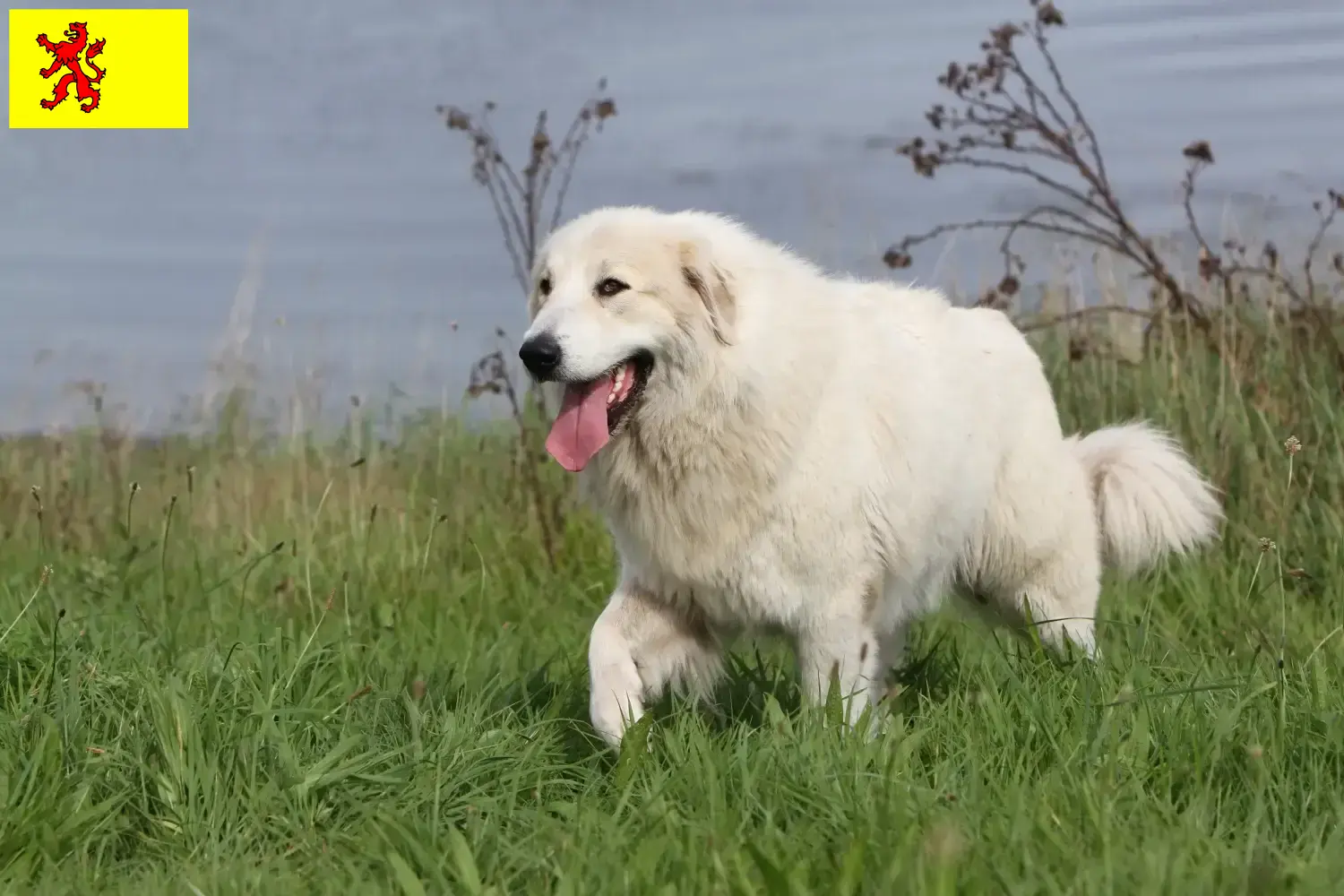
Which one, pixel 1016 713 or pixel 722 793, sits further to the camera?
pixel 1016 713

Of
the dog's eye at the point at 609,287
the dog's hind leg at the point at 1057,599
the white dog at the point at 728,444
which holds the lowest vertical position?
the dog's hind leg at the point at 1057,599

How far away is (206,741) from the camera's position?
10.6 feet

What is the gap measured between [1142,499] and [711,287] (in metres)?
2.10

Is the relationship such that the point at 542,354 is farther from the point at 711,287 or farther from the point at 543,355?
the point at 711,287

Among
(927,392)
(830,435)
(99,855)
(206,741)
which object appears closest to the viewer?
(99,855)

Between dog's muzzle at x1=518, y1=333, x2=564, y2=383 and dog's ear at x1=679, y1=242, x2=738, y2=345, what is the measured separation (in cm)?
44

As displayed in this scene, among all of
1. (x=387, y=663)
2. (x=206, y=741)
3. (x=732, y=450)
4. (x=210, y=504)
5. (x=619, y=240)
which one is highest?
(x=619, y=240)

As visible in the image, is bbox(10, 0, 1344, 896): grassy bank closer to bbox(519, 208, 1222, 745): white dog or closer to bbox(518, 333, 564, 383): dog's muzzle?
bbox(519, 208, 1222, 745): white dog

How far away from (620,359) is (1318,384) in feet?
14.0

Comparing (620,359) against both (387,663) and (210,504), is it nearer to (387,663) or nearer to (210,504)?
(387,663)

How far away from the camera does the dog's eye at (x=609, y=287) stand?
12.1ft

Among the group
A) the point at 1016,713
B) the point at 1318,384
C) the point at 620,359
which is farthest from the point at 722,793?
the point at 1318,384

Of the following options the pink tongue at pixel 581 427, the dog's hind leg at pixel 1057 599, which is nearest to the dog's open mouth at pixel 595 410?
the pink tongue at pixel 581 427

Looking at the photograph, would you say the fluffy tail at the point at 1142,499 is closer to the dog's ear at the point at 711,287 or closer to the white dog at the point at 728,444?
the white dog at the point at 728,444
